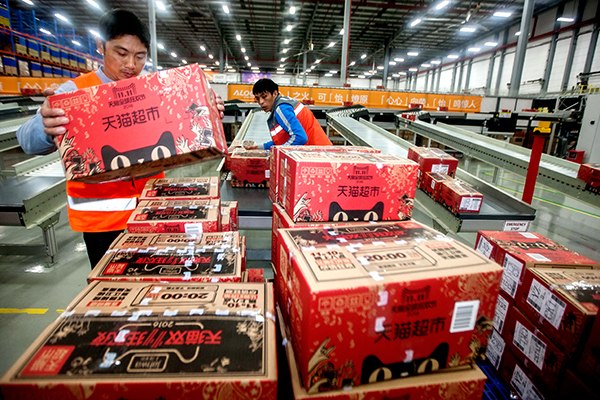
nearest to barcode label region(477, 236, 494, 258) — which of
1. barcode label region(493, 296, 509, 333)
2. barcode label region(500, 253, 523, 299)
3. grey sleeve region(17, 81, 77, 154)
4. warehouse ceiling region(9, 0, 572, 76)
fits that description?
barcode label region(500, 253, 523, 299)

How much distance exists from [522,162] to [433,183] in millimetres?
1441

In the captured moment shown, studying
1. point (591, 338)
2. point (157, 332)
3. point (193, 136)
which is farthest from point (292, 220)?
point (591, 338)

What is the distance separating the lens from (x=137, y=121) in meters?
1.08

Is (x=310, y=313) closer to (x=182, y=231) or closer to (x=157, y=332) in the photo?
(x=157, y=332)

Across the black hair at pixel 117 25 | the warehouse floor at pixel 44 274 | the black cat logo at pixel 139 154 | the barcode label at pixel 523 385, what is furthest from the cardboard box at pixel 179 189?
the barcode label at pixel 523 385

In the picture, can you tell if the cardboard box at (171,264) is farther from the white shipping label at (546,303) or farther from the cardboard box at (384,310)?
the white shipping label at (546,303)

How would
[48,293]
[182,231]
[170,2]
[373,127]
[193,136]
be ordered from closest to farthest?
[193,136]
[182,231]
[48,293]
[373,127]
[170,2]

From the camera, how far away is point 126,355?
774mm

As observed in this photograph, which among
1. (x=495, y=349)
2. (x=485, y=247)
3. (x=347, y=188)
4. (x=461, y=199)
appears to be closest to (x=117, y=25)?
(x=347, y=188)

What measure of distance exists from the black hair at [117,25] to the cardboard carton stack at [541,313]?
76.1 inches

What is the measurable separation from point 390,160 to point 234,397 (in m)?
1.14

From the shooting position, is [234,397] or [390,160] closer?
[234,397]

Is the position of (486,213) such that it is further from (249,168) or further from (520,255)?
(249,168)

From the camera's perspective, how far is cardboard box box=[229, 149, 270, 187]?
9.16 ft
